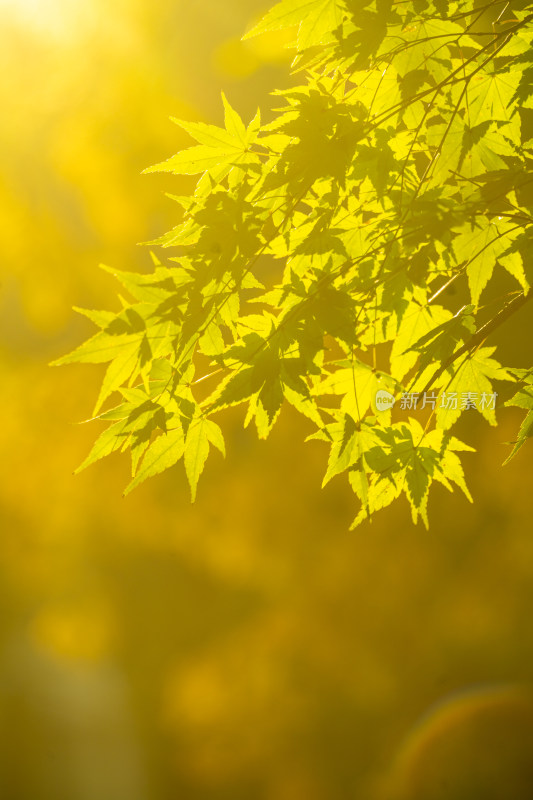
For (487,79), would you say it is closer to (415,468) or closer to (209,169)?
(209,169)

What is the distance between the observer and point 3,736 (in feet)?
12.3

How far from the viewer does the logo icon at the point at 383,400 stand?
1.22 metres

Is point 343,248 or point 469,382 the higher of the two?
point 343,248

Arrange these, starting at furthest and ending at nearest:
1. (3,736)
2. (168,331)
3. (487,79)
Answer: (3,736) → (487,79) → (168,331)

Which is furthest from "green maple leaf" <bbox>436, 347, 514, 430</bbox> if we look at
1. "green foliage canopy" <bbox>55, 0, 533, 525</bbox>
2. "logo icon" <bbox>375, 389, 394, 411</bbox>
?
"logo icon" <bbox>375, 389, 394, 411</bbox>

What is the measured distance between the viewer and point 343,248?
41.8 inches

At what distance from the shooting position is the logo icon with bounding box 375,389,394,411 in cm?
122

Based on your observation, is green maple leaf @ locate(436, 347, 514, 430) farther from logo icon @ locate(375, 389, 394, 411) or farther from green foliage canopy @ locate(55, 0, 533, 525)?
logo icon @ locate(375, 389, 394, 411)

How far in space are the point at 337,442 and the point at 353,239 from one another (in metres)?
0.44

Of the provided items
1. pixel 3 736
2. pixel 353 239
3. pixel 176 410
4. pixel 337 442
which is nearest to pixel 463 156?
pixel 353 239

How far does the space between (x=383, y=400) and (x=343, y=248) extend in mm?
356

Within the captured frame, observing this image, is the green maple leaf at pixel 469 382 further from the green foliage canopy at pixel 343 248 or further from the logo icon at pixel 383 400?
the logo icon at pixel 383 400

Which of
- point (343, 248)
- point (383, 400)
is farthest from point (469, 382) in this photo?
point (343, 248)

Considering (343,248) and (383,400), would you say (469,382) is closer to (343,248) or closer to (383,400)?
(383,400)
